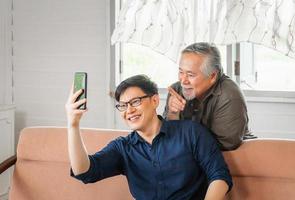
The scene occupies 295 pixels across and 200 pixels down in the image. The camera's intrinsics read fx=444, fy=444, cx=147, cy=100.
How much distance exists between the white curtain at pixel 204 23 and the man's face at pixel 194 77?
1.08 m

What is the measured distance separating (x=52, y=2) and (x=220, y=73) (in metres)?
1.96

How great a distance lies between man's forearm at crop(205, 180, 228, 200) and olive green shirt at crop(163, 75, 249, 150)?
0.26 m

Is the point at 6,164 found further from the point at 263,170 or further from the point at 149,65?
the point at 149,65

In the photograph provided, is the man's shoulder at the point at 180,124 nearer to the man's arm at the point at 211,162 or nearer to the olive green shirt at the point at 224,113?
the man's arm at the point at 211,162

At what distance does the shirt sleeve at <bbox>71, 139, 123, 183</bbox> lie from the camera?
1.82 metres

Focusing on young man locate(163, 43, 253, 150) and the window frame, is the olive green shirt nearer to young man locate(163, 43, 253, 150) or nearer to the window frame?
young man locate(163, 43, 253, 150)

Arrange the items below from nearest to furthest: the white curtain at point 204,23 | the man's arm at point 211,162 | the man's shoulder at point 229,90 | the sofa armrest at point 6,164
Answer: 1. the man's arm at point 211,162
2. the man's shoulder at point 229,90
3. the sofa armrest at point 6,164
4. the white curtain at point 204,23

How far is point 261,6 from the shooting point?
2982 mm

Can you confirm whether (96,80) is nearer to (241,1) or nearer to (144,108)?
(241,1)

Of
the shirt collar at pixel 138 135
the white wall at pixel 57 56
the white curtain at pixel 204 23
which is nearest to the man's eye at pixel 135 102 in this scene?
the shirt collar at pixel 138 135

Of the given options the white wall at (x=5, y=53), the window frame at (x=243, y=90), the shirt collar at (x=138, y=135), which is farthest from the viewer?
the white wall at (x=5, y=53)

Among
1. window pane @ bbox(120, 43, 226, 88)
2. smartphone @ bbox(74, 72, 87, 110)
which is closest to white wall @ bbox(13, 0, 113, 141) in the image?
window pane @ bbox(120, 43, 226, 88)

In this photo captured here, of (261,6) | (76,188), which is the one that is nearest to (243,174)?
(76,188)

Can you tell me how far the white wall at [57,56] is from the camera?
3486 mm
